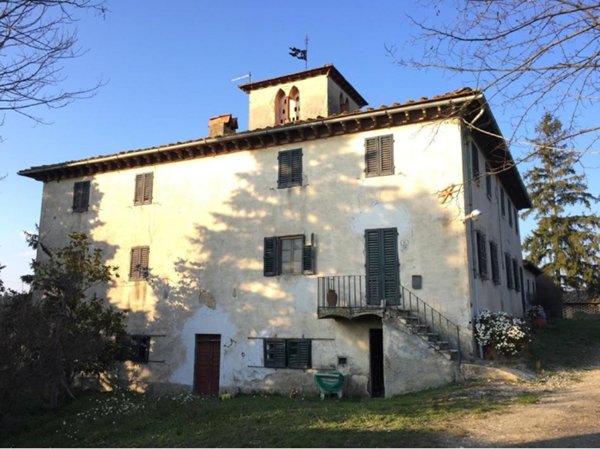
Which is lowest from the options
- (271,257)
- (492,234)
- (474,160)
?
(271,257)

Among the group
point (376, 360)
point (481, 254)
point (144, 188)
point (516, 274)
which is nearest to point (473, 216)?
point (481, 254)

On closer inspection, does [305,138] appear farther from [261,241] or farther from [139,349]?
[139,349]

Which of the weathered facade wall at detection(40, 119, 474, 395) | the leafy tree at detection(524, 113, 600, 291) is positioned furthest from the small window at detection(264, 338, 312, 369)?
the leafy tree at detection(524, 113, 600, 291)

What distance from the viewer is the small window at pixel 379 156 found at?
582 inches

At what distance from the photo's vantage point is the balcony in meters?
13.6

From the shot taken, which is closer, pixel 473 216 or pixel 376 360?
pixel 473 216

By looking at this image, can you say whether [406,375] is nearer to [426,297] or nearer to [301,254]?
[426,297]

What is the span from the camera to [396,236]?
1428cm

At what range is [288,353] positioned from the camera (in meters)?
15.0

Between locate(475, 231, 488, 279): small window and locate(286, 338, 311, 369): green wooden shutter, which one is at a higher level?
locate(475, 231, 488, 279): small window

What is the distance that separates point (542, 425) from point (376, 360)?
7131 mm

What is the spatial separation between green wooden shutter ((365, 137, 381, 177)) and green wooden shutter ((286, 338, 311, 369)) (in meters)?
5.32

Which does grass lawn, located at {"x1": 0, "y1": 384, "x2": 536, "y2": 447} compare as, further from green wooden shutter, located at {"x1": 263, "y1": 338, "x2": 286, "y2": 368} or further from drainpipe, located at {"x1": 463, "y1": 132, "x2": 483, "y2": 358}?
drainpipe, located at {"x1": 463, "y1": 132, "x2": 483, "y2": 358}

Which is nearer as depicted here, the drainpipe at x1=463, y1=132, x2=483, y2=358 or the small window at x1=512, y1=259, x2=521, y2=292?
the drainpipe at x1=463, y1=132, x2=483, y2=358
